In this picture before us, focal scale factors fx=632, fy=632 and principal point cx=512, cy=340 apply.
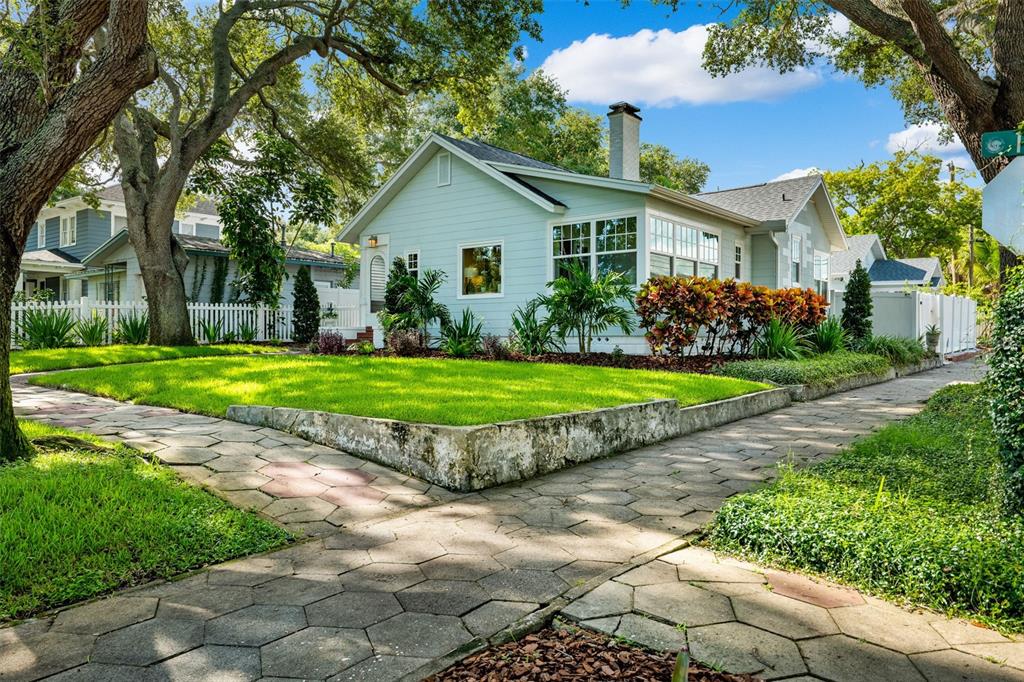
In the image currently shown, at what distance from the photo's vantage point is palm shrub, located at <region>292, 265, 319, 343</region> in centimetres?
2022

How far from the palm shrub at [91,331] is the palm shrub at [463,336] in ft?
27.9

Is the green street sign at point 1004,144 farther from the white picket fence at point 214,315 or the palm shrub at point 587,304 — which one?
the white picket fence at point 214,315

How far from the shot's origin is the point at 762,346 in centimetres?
1252

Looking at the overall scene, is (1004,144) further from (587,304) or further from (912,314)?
(912,314)

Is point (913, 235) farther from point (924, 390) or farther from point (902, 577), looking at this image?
point (902, 577)

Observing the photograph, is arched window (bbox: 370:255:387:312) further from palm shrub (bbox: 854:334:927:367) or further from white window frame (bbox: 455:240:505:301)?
palm shrub (bbox: 854:334:927:367)

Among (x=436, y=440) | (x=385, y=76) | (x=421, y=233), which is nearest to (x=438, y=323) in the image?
(x=421, y=233)

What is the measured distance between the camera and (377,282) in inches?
732

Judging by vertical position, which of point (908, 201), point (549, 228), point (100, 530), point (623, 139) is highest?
point (908, 201)

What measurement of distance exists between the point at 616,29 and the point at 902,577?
12.5 metres

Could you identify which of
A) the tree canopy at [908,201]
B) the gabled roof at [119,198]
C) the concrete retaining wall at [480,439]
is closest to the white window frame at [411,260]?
the concrete retaining wall at [480,439]

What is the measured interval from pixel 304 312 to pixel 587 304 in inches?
447

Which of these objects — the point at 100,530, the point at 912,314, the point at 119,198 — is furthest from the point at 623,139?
the point at 119,198

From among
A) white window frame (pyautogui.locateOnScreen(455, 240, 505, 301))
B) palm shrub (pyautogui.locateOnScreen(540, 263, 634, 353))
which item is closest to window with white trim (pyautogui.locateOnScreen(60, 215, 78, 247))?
white window frame (pyautogui.locateOnScreen(455, 240, 505, 301))
